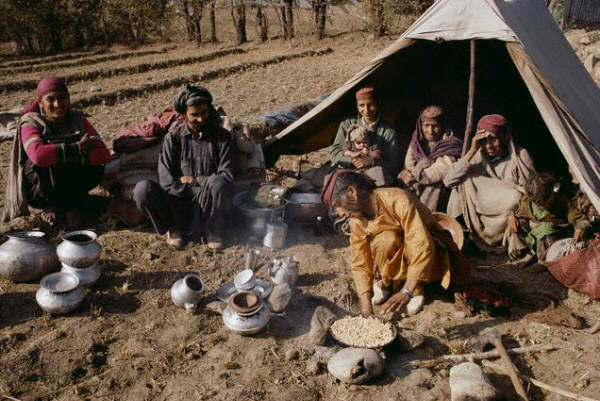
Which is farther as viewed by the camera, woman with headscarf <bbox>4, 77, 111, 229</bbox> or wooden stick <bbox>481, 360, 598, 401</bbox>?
woman with headscarf <bbox>4, 77, 111, 229</bbox>

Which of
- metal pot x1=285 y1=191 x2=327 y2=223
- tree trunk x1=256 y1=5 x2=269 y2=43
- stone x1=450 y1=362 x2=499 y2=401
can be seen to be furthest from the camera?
tree trunk x1=256 y1=5 x2=269 y2=43

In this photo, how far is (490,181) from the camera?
14.5 ft

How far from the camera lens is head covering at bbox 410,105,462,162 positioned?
4746 millimetres

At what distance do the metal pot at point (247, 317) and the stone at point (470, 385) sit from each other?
1.16 metres

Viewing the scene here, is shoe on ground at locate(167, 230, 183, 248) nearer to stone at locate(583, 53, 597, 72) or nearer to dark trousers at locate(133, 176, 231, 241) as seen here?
dark trousers at locate(133, 176, 231, 241)

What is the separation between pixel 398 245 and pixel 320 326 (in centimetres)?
76

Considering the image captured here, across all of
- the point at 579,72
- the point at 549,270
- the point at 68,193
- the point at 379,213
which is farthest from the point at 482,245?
the point at 68,193

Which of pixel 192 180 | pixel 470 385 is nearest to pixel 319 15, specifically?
pixel 192 180

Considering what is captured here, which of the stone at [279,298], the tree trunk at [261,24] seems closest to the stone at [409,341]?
the stone at [279,298]

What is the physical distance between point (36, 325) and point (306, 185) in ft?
8.49

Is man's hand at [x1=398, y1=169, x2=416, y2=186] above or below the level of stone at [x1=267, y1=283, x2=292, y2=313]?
above

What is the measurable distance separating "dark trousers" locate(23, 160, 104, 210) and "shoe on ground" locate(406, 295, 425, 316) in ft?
9.77

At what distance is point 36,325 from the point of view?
10.7ft

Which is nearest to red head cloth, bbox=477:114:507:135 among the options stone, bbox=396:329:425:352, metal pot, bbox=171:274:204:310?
stone, bbox=396:329:425:352
